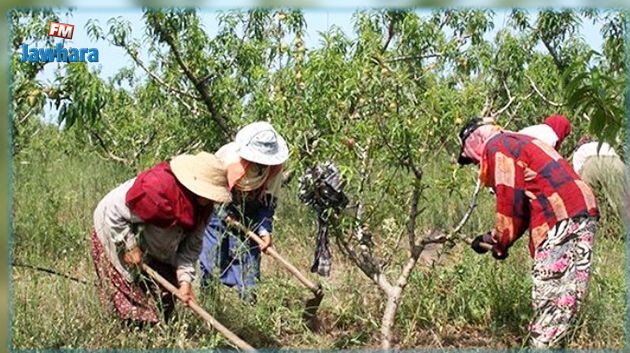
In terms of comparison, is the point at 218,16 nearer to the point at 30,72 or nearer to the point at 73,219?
the point at 73,219

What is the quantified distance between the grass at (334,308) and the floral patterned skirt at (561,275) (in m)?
0.15

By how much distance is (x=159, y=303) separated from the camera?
3.42m

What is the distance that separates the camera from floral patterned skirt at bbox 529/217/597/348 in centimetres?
324

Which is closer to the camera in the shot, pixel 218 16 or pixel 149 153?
pixel 218 16

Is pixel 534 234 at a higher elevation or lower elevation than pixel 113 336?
higher

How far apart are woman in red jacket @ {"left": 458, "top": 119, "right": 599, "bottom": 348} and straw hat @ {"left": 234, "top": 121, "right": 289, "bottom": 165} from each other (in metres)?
0.85

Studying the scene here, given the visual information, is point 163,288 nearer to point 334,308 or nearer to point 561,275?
point 334,308

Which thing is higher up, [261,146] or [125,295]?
[261,146]

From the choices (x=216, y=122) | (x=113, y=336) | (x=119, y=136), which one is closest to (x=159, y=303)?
(x=113, y=336)

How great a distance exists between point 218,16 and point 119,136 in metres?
1.52

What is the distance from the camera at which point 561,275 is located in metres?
3.28

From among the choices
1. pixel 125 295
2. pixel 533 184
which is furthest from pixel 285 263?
pixel 533 184

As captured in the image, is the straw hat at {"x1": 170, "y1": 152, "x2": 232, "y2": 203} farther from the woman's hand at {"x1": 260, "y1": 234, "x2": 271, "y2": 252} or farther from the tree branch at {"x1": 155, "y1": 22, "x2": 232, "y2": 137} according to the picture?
the tree branch at {"x1": 155, "y1": 22, "x2": 232, "y2": 137}

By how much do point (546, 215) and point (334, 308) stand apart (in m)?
1.35
